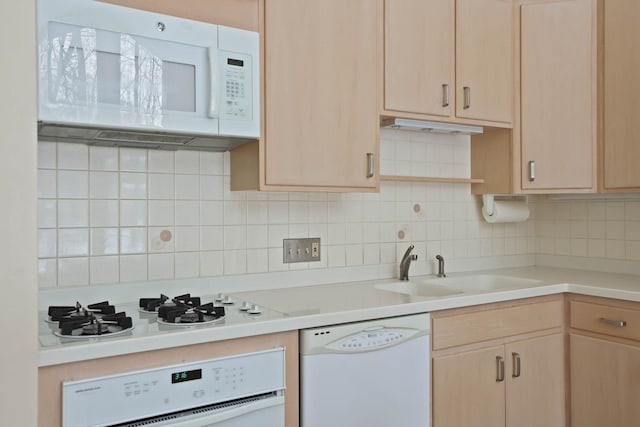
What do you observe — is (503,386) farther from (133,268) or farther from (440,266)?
(133,268)

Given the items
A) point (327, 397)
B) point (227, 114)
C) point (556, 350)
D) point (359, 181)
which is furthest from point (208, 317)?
point (556, 350)

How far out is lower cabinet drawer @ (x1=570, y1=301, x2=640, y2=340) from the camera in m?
2.27

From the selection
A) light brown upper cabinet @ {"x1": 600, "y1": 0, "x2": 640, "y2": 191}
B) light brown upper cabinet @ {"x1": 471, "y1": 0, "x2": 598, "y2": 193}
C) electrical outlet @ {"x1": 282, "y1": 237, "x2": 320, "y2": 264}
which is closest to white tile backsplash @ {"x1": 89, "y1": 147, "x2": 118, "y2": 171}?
electrical outlet @ {"x1": 282, "y1": 237, "x2": 320, "y2": 264}

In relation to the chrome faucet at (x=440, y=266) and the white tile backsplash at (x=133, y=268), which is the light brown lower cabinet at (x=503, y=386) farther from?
the white tile backsplash at (x=133, y=268)

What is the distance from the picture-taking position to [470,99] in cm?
255

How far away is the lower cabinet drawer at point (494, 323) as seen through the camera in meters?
2.12

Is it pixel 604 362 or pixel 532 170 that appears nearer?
pixel 604 362

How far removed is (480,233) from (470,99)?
853 millimetres

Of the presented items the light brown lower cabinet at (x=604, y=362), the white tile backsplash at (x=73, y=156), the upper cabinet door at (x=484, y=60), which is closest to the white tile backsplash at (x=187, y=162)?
the white tile backsplash at (x=73, y=156)

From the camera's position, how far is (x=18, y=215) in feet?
4.25

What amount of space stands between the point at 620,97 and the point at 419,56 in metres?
1.07

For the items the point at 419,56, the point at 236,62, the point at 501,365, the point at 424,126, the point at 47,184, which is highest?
the point at 419,56

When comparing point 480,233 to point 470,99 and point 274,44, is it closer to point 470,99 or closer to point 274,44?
point 470,99

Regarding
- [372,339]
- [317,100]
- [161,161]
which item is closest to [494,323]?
[372,339]
